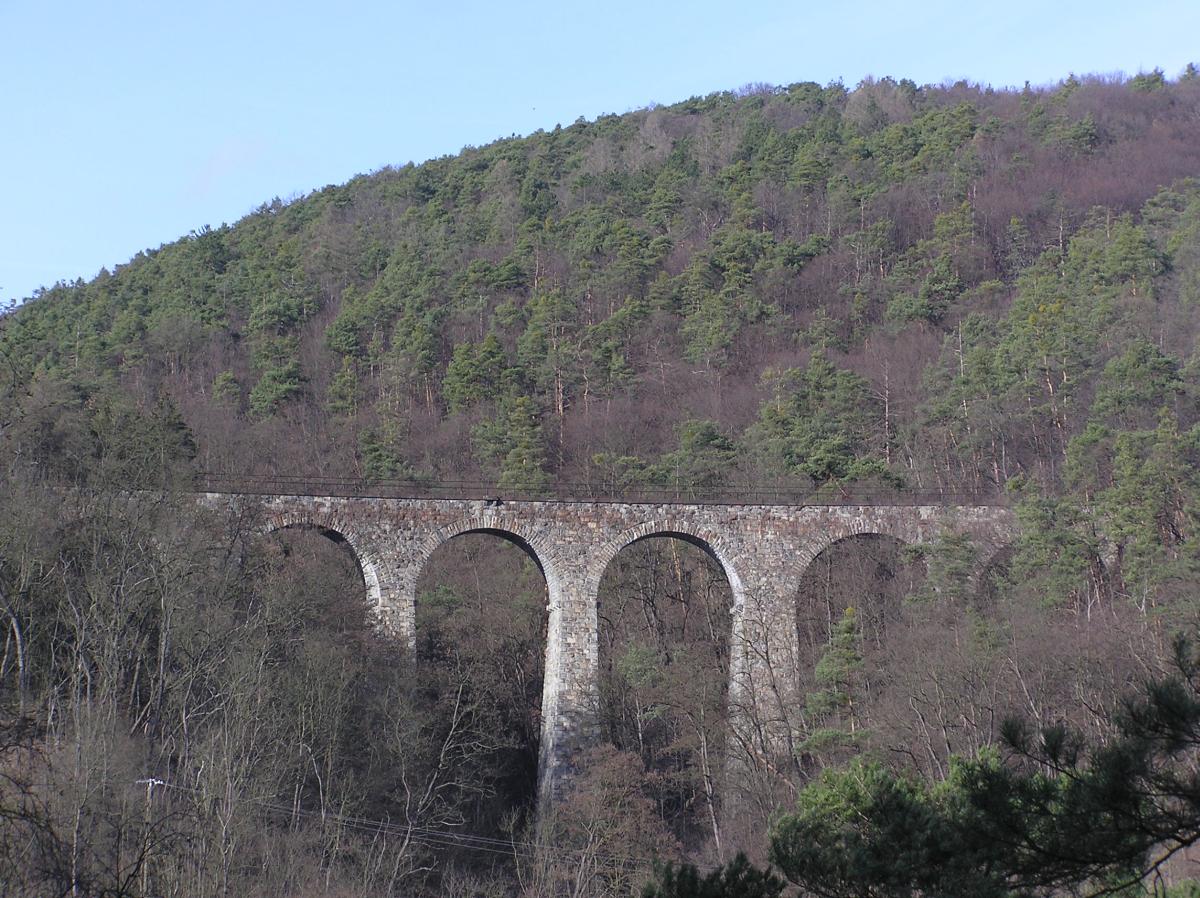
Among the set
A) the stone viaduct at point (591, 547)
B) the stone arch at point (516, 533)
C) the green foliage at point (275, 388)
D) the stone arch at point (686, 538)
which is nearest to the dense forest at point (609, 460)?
the green foliage at point (275, 388)

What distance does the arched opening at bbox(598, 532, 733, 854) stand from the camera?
88.2 ft

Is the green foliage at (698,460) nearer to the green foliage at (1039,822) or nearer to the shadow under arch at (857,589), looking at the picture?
the shadow under arch at (857,589)

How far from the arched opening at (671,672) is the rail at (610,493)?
1.25 metres

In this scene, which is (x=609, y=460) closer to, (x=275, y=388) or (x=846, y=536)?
(x=846, y=536)

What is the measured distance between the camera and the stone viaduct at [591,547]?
83.0 feet

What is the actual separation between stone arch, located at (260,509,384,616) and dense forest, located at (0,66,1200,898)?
66cm

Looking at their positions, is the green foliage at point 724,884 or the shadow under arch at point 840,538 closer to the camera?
the green foliage at point 724,884

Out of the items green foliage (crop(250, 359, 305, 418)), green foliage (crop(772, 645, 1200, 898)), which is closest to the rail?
green foliage (crop(250, 359, 305, 418))

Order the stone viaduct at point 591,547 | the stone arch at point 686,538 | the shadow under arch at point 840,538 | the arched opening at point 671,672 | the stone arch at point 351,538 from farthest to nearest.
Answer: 1. the shadow under arch at point 840,538
2. the arched opening at point 671,672
3. the stone arch at point 686,538
4. the stone viaduct at point 591,547
5. the stone arch at point 351,538

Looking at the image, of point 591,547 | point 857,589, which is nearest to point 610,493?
point 591,547

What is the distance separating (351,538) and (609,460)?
14921 millimetres

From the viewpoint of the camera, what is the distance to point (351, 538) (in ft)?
82.8

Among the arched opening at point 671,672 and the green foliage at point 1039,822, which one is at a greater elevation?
the green foliage at point 1039,822

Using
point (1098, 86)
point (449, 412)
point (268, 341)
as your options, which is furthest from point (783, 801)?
point (1098, 86)
